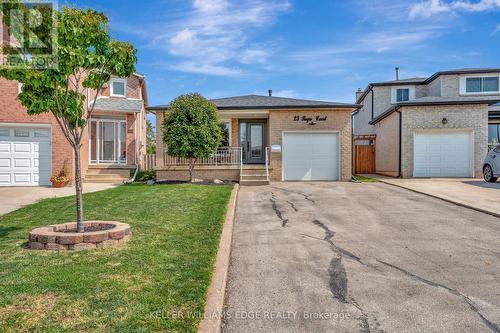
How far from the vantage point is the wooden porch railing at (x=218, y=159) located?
1763cm

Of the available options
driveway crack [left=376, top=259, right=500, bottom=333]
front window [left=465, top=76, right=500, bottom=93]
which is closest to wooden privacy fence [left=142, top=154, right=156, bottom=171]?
driveway crack [left=376, top=259, right=500, bottom=333]

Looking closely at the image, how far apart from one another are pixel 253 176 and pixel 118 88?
10610 mm

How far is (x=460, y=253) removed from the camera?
560cm

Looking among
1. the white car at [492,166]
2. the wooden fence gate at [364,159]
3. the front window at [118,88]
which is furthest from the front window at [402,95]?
the front window at [118,88]

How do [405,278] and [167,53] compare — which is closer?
[405,278]

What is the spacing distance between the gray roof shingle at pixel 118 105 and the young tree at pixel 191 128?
4.95 m

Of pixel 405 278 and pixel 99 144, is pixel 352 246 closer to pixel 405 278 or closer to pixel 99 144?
pixel 405 278

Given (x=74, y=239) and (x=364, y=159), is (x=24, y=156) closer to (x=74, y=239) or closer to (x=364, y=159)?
(x=74, y=239)

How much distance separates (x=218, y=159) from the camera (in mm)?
17891

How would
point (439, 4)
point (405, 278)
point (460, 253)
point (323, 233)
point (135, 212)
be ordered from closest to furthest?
point (405, 278) < point (460, 253) < point (323, 233) < point (135, 212) < point (439, 4)

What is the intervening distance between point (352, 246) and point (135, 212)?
4983mm

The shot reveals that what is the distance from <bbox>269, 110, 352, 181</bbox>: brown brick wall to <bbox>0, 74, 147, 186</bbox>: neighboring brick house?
24.6 feet

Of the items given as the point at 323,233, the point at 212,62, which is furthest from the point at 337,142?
the point at 323,233

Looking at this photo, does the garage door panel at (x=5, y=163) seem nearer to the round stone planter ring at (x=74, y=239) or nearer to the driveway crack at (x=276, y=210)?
the driveway crack at (x=276, y=210)
